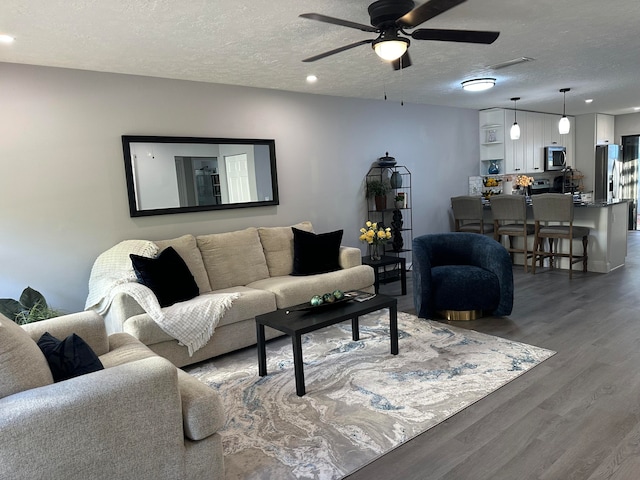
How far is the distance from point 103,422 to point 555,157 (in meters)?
8.95

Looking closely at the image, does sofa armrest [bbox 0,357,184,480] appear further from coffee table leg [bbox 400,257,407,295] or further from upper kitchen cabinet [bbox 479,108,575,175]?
upper kitchen cabinet [bbox 479,108,575,175]

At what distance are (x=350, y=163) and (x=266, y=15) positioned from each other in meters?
3.13

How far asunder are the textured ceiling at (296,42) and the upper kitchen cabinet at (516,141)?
6.80ft

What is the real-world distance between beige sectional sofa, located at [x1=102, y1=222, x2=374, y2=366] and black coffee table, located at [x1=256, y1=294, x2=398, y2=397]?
50cm

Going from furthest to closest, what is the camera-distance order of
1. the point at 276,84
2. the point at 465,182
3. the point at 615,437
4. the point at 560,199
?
the point at 465,182 → the point at 560,199 → the point at 276,84 → the point at 615,437

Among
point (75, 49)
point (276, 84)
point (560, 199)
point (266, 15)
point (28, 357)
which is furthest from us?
point (560, 199)

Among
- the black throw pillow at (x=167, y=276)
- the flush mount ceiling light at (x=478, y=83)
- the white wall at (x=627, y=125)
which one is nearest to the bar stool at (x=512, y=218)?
the flush mount ceiling light at (x=478, y=83)

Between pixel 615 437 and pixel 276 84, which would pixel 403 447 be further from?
pixel 276 84

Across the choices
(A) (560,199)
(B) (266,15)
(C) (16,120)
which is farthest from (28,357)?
(A) (560,199)

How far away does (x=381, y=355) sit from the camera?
3.45m

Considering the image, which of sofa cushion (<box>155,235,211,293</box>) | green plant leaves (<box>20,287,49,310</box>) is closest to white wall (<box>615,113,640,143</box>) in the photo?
sofa cushion (<box>155,235,211,293</box>)

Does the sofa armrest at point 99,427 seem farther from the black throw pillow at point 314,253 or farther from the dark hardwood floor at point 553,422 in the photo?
the black throw pillow at point 314,253

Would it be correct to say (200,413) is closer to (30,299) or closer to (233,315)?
(233,315)

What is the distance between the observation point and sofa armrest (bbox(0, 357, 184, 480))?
158 cm
